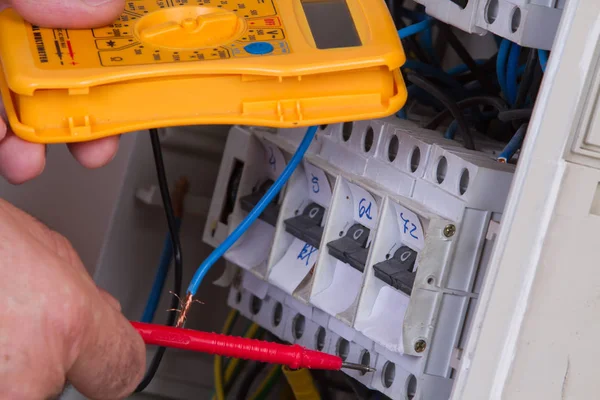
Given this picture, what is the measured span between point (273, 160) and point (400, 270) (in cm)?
22

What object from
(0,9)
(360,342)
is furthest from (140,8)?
(360,342)

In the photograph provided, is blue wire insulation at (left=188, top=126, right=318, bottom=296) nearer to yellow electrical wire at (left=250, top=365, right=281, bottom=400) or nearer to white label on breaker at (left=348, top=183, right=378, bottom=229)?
white label on breaker at (left=348, top=183, right=378, bottom=229)

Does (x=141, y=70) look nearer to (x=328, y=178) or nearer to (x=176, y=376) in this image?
(x=328, y=178)

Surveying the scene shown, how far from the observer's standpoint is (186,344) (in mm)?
720

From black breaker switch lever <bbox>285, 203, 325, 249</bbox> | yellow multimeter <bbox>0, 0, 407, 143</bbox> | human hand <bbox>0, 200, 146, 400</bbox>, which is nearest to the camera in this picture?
human hand <bbox>0, 200, 146, 400</bbox>

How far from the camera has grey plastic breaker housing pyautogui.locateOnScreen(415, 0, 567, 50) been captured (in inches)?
25.7

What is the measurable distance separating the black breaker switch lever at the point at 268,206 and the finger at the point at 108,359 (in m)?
0.26

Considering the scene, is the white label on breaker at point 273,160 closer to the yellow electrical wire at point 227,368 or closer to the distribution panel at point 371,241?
the distribution panel at point 371,241

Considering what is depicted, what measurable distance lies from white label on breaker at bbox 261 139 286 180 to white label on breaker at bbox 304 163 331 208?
47 millimetres

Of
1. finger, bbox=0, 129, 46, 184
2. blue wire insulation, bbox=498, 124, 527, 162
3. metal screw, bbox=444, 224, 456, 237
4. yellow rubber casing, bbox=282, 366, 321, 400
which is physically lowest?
yellow rubber casing, bbox=282, 366, 321, 400

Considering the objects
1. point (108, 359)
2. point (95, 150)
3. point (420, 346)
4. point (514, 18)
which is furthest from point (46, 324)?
point (514, 18)

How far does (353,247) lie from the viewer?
2.55 feet

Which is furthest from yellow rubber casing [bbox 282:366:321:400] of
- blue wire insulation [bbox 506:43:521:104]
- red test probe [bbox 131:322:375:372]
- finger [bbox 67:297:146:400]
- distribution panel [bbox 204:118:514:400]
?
blue wire insulation [bbox 506:43:521:104]

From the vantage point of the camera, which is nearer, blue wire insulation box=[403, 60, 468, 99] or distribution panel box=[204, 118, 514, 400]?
distribution panel box=[204, 118, 514, 400]
